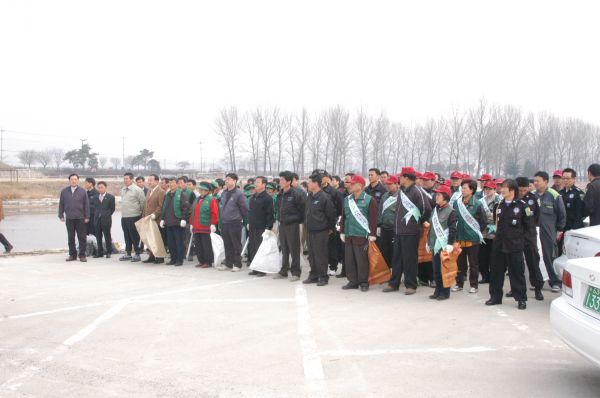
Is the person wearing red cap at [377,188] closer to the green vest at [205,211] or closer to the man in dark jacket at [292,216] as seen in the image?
the man in dark jacket at [292,216]

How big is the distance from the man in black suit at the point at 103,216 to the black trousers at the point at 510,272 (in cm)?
894

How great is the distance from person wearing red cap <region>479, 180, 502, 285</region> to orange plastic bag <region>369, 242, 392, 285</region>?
181 centimetres

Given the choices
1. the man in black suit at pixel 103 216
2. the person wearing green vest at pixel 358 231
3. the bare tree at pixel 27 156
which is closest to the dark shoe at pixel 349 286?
the person wearing green vest at pixel 358 231

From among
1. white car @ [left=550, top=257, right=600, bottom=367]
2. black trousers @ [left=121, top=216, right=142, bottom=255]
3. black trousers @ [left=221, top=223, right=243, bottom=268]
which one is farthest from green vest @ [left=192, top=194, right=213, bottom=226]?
white car @ [left=550, top=257, right=600, bottom=367]

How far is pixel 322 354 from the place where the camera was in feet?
17.0

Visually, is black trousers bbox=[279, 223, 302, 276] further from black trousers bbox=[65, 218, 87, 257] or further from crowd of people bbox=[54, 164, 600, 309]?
black trousers bbox=[65, 218, 87, 257]

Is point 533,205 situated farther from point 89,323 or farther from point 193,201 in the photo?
point 193,201

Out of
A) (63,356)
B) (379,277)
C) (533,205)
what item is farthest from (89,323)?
(533,205)

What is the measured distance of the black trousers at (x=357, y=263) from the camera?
27.5 feet

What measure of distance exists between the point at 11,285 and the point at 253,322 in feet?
16.6

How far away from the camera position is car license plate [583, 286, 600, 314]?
3.91 metres

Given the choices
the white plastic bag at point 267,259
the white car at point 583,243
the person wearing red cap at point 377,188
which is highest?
the person wearing red cap at point 377,188

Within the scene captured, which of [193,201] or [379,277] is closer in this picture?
[379,277]

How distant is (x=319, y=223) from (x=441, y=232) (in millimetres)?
2189
